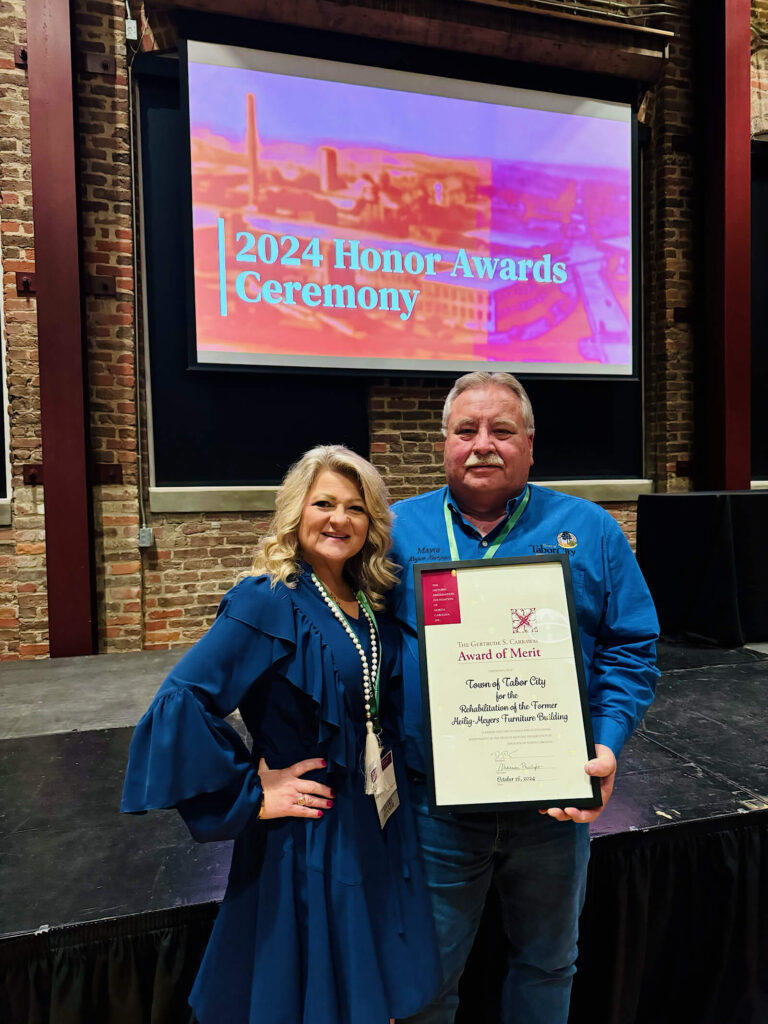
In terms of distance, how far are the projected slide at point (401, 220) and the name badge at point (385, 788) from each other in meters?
3.75

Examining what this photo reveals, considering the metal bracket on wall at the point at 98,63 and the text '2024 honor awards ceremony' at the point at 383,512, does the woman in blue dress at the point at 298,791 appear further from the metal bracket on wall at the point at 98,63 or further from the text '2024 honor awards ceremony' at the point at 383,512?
the metal bracket on wall at the point at 98,63

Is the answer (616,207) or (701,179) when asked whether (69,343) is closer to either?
(616,207)

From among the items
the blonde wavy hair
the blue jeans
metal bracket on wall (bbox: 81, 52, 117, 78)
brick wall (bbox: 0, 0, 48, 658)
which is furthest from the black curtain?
metal bracket on wall (bbox: 81, 52, 117, 78)

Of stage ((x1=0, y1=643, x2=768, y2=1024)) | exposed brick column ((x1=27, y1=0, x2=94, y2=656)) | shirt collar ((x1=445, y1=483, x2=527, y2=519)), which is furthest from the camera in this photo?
exposed brick column ((x1=27, y1=0, x2=94, y2=656))

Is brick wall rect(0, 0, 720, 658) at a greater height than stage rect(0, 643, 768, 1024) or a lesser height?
greater

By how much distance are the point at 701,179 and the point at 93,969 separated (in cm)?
636

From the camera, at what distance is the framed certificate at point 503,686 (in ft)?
3.53

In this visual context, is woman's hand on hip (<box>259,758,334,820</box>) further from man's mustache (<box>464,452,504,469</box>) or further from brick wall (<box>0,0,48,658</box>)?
brick wall (<box>0,0,48,658</box>)

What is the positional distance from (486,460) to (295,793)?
0.69 meters

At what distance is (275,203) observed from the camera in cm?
442

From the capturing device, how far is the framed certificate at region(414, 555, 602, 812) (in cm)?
108

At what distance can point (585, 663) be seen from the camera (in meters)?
1.29

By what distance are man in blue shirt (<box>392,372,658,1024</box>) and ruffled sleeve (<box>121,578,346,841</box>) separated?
0.25 metres

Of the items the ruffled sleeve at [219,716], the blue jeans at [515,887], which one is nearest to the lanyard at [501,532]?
the ruffled sleeve at [219,716]
